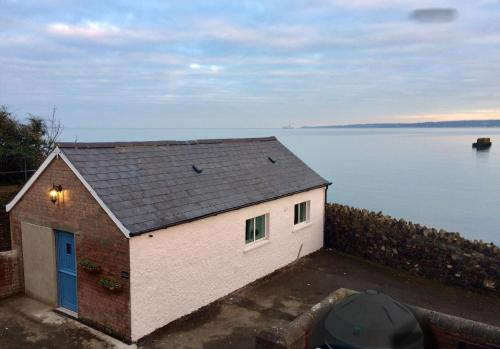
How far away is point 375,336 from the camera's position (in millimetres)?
6469

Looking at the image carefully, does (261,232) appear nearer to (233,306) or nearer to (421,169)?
(233,306)

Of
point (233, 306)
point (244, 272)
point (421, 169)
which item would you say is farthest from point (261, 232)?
point (421, 169)

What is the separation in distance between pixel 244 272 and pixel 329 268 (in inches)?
163

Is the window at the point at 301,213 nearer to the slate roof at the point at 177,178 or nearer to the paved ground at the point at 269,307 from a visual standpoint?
the slate roof at the point at 177,178

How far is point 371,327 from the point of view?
6.59 meters

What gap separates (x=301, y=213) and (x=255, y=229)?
3507mm

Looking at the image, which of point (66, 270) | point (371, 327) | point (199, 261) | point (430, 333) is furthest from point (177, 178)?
point (430, 333)

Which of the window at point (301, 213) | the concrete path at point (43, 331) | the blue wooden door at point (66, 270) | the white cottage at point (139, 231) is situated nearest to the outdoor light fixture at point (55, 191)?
the white cottage at point (139, 231)

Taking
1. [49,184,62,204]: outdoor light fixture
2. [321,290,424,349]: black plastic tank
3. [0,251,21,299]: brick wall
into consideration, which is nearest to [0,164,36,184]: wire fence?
[0,251,21,299]: brick wall

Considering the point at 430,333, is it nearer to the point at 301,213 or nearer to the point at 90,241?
the point at 90,241

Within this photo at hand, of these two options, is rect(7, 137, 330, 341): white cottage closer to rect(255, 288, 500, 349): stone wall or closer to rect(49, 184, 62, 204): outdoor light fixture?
rect(49, 184, 62, 204): outdoor light fixture

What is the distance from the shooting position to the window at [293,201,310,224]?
16922 millimetres

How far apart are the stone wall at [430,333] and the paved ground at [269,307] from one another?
7.21 feet

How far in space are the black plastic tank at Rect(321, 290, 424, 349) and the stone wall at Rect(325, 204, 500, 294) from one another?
334 inches
